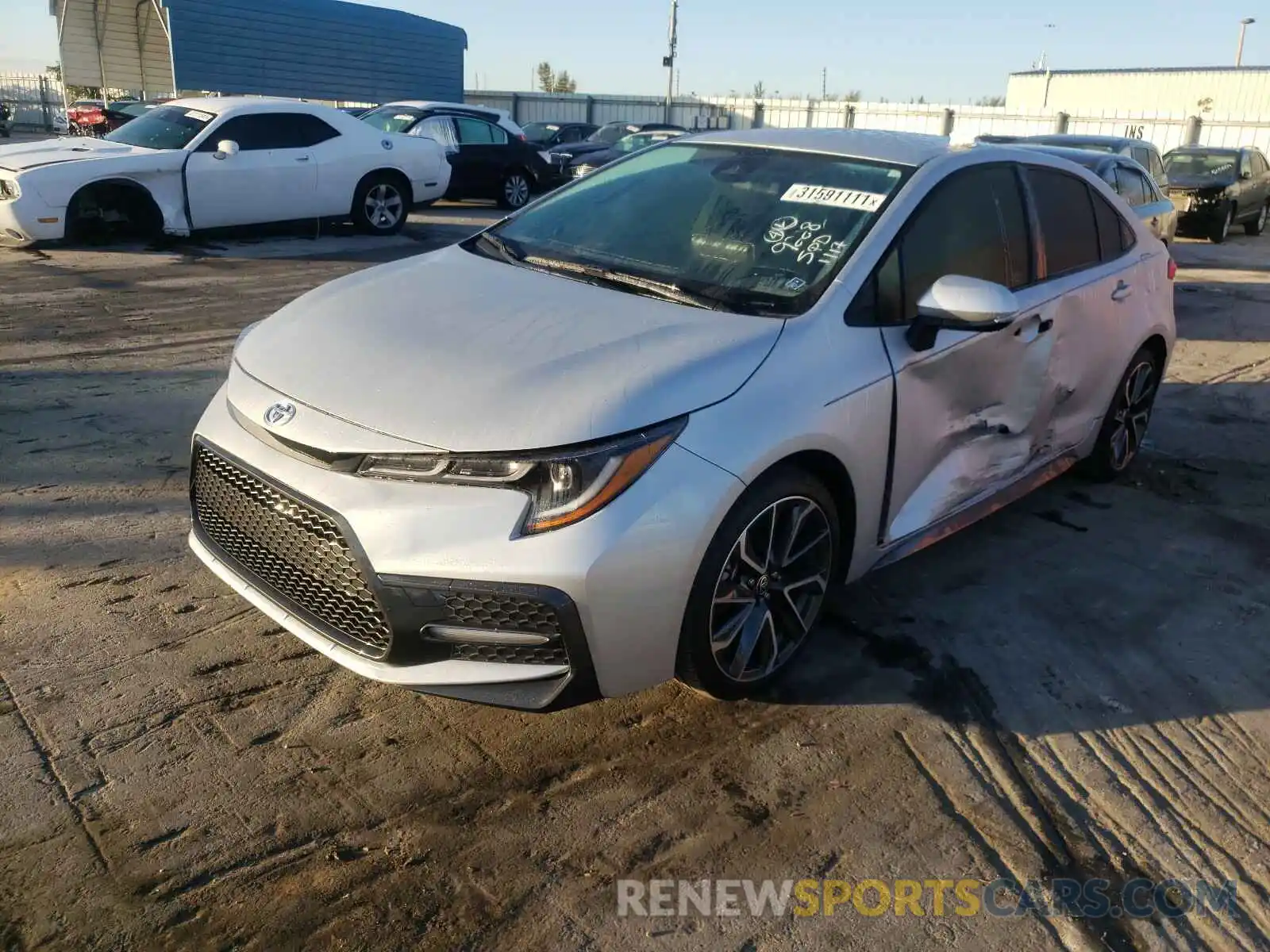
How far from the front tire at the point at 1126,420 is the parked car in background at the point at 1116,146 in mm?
6704

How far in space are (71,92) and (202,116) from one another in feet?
82.6

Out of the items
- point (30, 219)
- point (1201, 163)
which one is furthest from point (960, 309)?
point (1201, 163)

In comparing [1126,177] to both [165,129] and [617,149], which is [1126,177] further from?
[617,149]

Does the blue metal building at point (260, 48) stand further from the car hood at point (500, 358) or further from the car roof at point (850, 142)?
the car hood at point (500, 358)

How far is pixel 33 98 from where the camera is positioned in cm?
3972

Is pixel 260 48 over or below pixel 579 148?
over

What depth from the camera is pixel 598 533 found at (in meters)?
2.57

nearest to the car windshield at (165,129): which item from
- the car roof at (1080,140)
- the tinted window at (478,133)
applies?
the tinted window at (478,133)

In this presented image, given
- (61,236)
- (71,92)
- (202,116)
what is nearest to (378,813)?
(61,236)

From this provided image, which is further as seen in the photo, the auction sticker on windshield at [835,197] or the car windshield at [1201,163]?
the car windshield at [1201,163]

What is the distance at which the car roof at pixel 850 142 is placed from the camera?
153 inches

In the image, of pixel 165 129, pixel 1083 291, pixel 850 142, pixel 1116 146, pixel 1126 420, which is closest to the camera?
pixel 850 142

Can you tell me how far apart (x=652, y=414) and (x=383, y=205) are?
10603mm

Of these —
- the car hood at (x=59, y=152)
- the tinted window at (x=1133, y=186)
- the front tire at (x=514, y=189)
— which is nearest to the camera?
the car hood at (x=59, y=152)
